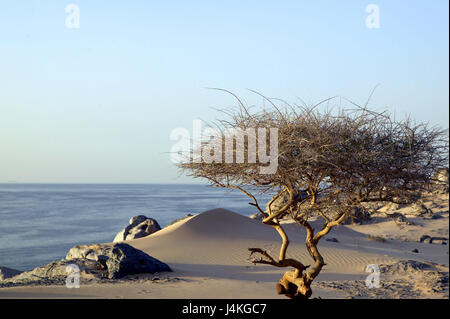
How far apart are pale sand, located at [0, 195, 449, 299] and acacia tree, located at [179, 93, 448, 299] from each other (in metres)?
3.60

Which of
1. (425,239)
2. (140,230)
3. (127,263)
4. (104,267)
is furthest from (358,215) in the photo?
(140,230)

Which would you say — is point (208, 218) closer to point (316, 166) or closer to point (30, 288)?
point (30, 288)

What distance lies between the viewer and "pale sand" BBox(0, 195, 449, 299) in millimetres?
11469

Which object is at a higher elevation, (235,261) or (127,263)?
(127,263)

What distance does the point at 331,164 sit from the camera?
712cm

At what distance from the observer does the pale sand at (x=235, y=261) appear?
37.6 ft

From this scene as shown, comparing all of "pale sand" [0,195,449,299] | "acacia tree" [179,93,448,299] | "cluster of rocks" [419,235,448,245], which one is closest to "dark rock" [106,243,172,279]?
"pale sand" [0,195,449,299]

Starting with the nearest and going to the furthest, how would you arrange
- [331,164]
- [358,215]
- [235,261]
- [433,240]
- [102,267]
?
1. [331,164]
2. [102,267]
3. [235,261]
4. [358,215]
5. [433,240]

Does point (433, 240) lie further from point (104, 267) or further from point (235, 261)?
point (104, 267)

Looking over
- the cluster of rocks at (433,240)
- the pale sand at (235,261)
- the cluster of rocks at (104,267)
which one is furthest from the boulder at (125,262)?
the cluster of rocks at (433,240)

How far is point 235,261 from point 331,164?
10813 millimetres

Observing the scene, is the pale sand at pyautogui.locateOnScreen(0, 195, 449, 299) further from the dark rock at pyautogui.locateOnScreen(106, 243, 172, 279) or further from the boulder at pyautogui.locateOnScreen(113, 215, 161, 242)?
the boulder at pyautogui.locateOnScreen(113, 215, 161, 242)

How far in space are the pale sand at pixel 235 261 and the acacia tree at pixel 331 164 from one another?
11.8 ft

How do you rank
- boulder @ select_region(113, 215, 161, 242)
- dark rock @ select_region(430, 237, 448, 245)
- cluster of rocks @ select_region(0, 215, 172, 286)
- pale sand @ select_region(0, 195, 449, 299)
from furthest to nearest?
dark rock @ select_region(430, 237, 448, 245), boulder @ select_region(113, 215, 161, 242), cluster of rocks @ select_region(0, 215, 172, 286), pale sand @ select_region(0, 195, 449, 299)
